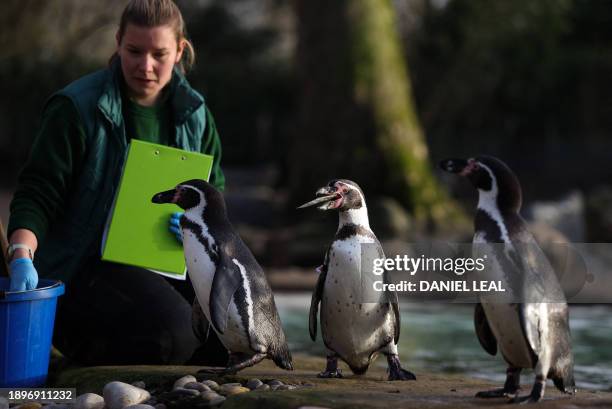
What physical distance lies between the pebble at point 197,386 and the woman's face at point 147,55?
46.5 inches

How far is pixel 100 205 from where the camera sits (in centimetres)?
342

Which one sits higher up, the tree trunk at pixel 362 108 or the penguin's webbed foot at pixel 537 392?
the tree trunk at pixel 362 108

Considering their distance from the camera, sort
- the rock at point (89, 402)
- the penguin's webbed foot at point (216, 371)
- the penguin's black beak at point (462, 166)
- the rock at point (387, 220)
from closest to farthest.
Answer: the penguin's black beak at point (462, 166)
the rock at point (89, 402)
the penguin's webbed foot at point (216, 371)
the rock at point (387, 220)

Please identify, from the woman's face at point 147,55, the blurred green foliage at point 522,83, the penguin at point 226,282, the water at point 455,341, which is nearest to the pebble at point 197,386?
the penguin at point 226,282

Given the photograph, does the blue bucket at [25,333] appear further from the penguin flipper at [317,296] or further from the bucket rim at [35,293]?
the penguin flipper at [317,296]

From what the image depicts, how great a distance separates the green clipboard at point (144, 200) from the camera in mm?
3336

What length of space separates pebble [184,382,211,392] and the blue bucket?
1.77 feet

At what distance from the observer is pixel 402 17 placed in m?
15.9

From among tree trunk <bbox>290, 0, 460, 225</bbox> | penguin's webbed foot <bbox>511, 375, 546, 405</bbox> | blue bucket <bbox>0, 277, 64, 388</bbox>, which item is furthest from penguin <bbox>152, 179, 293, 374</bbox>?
tree trunk <bbox>290, 0, 460, 225</bbox>

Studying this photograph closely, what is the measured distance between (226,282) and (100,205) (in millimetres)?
787

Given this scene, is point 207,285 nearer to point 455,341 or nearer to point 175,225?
point 175,225

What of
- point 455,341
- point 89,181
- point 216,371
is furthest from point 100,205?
point 455,341

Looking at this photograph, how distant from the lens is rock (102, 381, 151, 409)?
9.09 feet

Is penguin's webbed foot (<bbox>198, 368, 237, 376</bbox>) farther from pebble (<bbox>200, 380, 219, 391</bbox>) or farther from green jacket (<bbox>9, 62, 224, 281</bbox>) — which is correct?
green jacket (<bbox>9, 62, 224, 281</bbox>)
